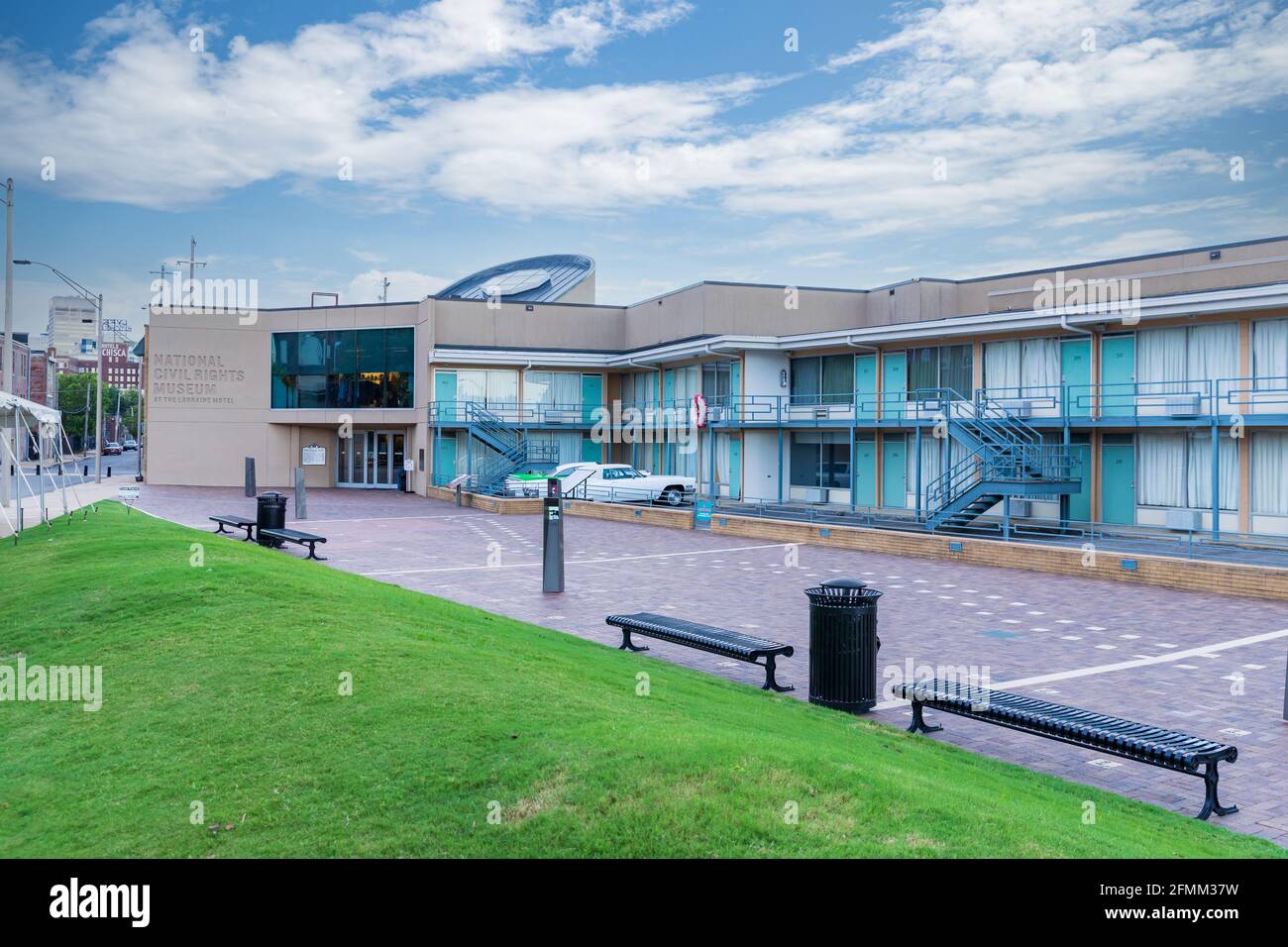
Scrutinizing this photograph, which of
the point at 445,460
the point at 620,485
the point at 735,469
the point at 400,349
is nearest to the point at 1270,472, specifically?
the point at 735,469

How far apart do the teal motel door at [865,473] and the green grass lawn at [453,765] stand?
24.8 m

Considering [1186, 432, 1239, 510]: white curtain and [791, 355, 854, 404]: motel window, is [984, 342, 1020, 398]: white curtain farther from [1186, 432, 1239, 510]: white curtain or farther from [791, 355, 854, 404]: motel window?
[791, 355, 854, 404]: motel window

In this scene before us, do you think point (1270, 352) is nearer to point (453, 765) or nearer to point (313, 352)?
point (453, 765)

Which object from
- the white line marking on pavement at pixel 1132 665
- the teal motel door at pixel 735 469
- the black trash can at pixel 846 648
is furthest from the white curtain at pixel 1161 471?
the black trash can at pixel 846 648

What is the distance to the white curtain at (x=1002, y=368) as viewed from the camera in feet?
96.9

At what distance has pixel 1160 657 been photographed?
497 inches

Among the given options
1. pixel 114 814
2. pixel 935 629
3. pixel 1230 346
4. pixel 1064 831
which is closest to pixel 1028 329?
pixel 1230 346

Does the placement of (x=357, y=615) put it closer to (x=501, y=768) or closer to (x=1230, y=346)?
(x=501, y=768)

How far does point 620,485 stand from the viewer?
37031 mm

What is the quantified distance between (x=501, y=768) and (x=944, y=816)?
2.31 m

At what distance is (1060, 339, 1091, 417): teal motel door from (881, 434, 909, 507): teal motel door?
6002mm

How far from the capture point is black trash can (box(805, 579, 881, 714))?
9.95 meters

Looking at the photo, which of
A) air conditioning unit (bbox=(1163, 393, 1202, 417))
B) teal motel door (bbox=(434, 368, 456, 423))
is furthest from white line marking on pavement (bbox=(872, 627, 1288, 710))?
teal motel door (bbox=(434, 368, 456, 423))

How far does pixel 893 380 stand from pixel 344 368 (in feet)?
90.1
